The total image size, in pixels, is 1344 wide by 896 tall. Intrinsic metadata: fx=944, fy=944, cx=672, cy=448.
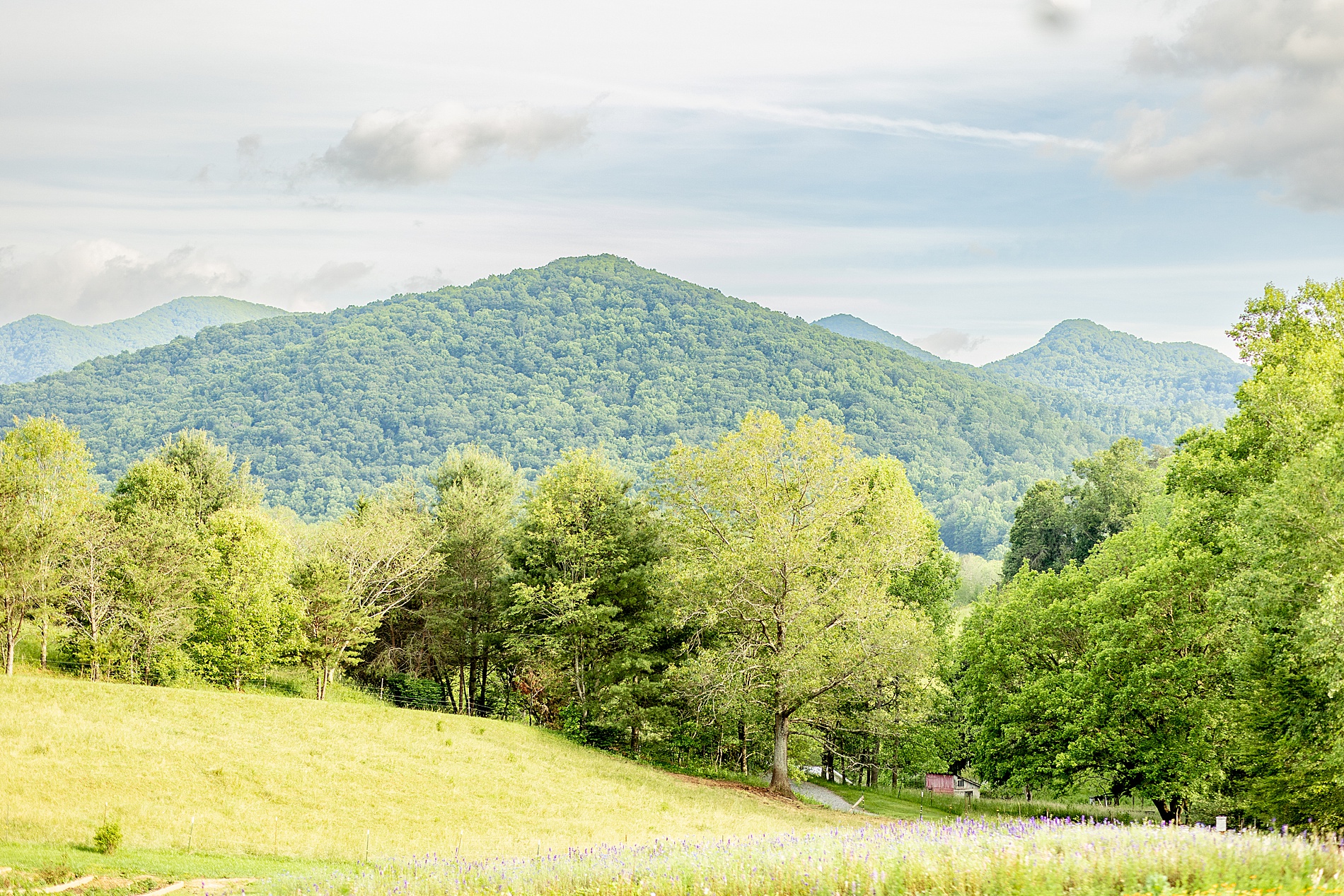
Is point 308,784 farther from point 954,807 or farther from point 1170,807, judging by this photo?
point 954,807

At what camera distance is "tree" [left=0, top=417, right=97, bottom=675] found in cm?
3147

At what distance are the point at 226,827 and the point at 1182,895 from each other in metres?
18.1

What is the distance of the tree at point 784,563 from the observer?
107 feet

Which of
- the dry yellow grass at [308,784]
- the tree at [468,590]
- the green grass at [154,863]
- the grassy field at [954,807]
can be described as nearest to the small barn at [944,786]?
the grassy field at [954,807]

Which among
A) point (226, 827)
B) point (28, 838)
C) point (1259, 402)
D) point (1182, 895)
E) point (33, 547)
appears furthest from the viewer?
point (33, 547)

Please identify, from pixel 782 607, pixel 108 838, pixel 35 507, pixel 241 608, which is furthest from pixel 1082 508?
→ pixel 108 838

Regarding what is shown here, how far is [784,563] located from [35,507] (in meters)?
26.5

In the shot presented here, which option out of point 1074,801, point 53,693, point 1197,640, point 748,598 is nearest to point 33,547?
point 53,693

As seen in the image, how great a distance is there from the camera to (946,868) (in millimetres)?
8883

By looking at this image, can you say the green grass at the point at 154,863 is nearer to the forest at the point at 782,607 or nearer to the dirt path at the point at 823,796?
the forest at the point at 782,607

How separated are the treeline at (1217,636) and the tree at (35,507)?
114ft

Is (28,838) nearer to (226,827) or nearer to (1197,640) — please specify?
(226,827)

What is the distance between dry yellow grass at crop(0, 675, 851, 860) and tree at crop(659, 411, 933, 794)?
447cm

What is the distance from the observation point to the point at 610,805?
27.1 metres
